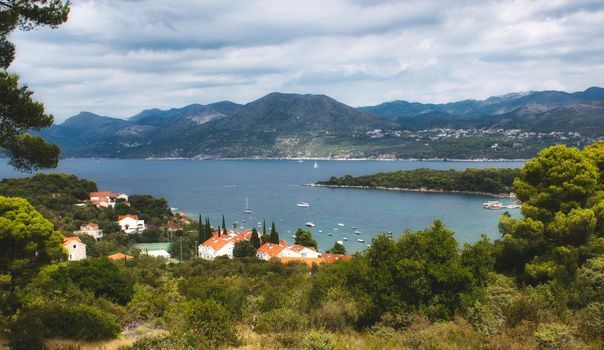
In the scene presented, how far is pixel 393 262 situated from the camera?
401 inches

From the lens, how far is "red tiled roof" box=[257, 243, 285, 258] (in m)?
40.2

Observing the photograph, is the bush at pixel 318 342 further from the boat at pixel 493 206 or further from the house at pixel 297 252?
the boat at pixel 493 206

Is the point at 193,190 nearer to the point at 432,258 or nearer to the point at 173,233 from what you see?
→ the point at 173,233

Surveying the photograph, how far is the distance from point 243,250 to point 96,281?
98.7 ft

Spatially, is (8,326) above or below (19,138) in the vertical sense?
below

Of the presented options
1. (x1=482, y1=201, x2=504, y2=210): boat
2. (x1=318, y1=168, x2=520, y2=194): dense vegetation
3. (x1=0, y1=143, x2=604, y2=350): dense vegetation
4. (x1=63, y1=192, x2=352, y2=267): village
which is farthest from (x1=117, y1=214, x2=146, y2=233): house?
(x1=318, y1=168, x2=520, y2=194): dense vegetation

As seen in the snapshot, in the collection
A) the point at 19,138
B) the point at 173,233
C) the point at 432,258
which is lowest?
the point at 173,233

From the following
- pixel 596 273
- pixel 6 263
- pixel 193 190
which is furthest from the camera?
pixel 193 190

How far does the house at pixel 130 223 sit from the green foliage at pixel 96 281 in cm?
4281

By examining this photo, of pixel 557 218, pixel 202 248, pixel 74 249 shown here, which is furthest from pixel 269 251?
pixel 557 218

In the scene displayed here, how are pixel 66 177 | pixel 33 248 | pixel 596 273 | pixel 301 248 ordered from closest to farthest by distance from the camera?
1. pixel 596 273
2. pixel 33 248
3. pixel 301 248
4. pixel 66 177

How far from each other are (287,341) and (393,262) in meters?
3.78

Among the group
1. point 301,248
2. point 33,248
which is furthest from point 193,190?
point 33,248

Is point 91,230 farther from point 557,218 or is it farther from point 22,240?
point 557,218
